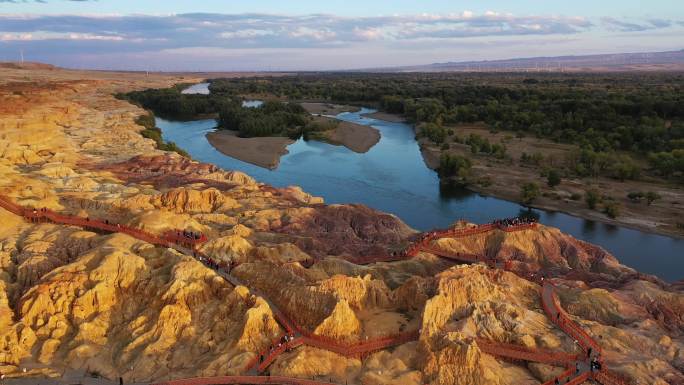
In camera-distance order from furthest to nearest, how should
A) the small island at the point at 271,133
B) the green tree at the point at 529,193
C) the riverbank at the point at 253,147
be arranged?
1. the small island at the point at 271,133
2. the riverbank at the point at 253,147
3. the green tree at the point at 529,193

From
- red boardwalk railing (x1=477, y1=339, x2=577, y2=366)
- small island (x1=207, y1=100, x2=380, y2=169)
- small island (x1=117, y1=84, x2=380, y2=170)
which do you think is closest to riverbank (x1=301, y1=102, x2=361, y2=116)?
small island (x1=117, y1=84, x2=380, y2=170)

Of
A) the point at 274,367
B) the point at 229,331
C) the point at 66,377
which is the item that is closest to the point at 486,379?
the point at 274,367

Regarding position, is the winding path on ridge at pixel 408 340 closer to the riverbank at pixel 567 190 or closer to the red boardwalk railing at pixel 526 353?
the red boardwalk railing at pixel 526 353

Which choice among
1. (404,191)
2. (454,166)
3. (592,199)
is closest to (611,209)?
(592,199)

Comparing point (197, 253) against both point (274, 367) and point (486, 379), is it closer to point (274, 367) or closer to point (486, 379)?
point (274, 367)

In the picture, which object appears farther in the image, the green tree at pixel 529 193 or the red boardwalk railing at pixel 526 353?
the green tree at pixel 529 193

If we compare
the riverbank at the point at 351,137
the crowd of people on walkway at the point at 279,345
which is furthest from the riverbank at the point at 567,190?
the crowd of people on walkway at the point at 279,345

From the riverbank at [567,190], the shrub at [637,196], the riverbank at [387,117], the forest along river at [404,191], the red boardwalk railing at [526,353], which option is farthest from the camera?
the riverbank at [387,117]

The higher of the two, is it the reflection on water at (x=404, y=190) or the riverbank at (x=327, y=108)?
the riverbank at (x=327, y=108)
